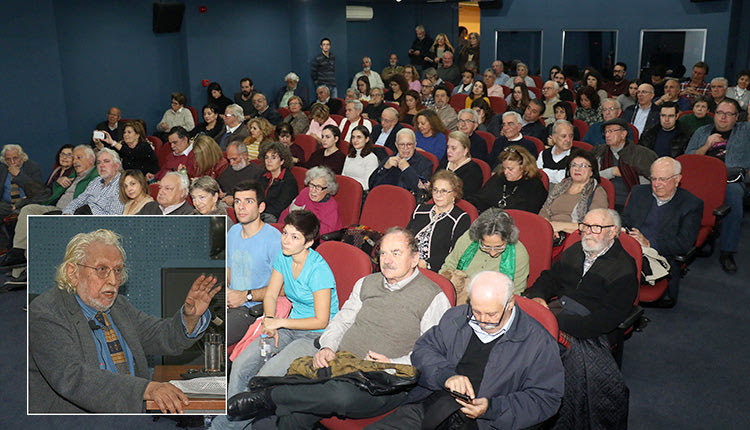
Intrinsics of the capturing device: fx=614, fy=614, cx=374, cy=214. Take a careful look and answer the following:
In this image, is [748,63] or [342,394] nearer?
[342,394]

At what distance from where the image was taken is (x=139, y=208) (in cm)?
433

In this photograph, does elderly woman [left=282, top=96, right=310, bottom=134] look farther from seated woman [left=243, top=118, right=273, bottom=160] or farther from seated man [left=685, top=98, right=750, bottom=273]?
seated man [left=685, top=98, right=750, bottom=273]

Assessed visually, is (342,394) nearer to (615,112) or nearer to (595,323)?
(595,323)

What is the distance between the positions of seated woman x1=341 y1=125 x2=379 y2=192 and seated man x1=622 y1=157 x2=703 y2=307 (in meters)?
2.34

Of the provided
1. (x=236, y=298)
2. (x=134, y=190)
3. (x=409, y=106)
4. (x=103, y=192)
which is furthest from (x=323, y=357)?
(x=409, y=106)

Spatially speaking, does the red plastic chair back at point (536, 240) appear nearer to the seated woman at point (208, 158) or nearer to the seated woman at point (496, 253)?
the seated woman at point (496, 253)

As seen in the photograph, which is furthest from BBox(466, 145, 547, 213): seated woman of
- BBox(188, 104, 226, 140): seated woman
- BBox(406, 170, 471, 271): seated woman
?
BBox(188, 104, 226, 140): seated woman

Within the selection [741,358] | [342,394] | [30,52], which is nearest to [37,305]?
[342,394]

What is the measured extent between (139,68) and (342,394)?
9149 millimetres

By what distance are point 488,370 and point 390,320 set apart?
53cm

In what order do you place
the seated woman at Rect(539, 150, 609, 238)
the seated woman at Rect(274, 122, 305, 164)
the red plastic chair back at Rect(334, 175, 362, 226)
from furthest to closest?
the seated woman at Rect(274, 122, 305, 164)
the red plastic chair back at Rect(334, 175, 362, 226)
the seated woman at Rect(539, 150, 609, 238)

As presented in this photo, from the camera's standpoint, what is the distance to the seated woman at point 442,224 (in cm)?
387

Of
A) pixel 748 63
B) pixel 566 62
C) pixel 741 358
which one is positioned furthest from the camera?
pixel 566 62

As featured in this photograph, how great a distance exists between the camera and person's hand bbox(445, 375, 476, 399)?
2.43 meters
